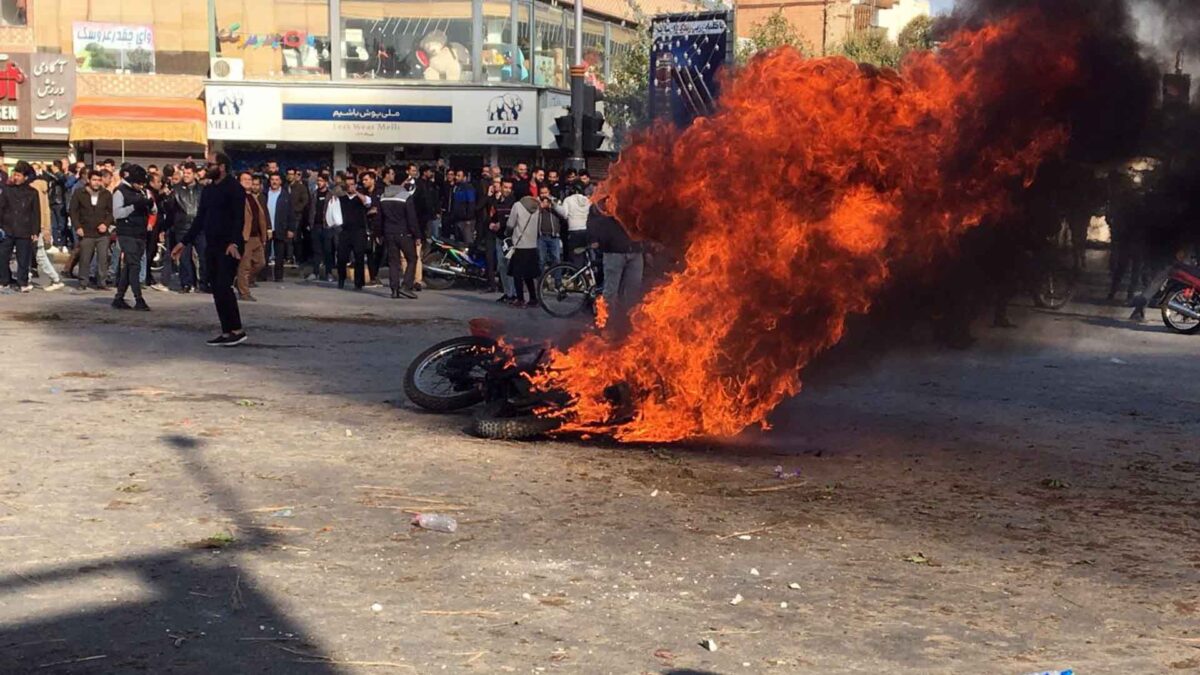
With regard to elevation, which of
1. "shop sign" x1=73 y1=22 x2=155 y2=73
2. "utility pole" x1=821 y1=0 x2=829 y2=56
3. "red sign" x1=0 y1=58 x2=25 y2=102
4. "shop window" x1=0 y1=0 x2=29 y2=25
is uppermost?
"utility pole" x1=821 y1=0 x2=829 y2=56

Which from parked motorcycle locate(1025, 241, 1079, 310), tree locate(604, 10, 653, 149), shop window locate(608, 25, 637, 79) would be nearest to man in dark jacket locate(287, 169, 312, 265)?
tree locate(604, 10, 653, 149)

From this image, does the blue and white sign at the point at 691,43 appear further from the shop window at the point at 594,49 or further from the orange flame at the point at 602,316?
the shop window at the point at 594,49

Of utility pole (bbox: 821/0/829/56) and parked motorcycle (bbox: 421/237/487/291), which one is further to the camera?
utility pole (bbox: 821/0/829/56)

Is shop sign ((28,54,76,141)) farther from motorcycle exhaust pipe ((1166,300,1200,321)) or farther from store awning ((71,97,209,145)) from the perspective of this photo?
motorcycle exhaust pipe ((1166,300,1200,321))

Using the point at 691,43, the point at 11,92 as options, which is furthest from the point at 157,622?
the point at 11,92

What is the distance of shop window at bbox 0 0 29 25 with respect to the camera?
38156 millimetres

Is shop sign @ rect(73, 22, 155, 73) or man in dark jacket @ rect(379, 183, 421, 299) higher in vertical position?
shop sign @ rect(73, 22, 155, 73)

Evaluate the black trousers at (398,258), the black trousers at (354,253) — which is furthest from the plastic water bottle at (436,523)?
the black trousers at (354,253)

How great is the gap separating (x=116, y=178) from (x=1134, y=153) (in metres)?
15.6

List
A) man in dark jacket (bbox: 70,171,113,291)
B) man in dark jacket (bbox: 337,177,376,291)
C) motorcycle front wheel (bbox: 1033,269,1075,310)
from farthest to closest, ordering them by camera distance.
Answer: man in dark jacket (bbox: 337,177,376,291) < man in dark jacket (bbox: 70,171,113,291) < motorcycle front wheel (bbox: 1033,269,1075,310)

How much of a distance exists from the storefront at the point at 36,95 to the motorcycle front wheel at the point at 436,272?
64.0ft

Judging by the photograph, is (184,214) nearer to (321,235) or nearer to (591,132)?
(321,235)

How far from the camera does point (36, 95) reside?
3750cm

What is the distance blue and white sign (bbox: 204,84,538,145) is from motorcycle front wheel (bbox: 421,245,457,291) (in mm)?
15572
